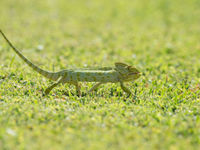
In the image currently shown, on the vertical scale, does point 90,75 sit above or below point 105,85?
above

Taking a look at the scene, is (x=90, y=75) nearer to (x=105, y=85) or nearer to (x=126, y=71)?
(x=126, y=71)

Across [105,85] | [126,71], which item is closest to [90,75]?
[126,71]

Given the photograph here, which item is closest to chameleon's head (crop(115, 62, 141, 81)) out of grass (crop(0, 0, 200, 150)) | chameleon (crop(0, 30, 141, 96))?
chameleon (crop(0, 30, 141, 96))

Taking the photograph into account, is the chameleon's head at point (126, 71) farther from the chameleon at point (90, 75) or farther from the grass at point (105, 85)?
the grass at point (105, 85)

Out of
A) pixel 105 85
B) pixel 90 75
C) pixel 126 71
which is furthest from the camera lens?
pixel 105 85

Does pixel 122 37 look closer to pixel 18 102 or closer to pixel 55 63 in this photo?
pixel 55 63

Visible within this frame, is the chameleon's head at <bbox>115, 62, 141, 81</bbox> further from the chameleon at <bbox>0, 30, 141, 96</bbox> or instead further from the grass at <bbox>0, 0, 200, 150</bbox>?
the grass at <bbox>0, 0, 200, 150</bbox>

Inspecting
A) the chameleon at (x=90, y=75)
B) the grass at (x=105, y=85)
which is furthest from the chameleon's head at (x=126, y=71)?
the grass at (x=105, y=85)


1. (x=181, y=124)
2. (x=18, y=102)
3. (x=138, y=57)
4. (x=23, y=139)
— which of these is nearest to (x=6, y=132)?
(x=23, y=139)

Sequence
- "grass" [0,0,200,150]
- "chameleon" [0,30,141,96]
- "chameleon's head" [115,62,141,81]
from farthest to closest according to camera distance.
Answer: "chameleon's head" [115,62,141,81]
"chameleon" [0,30,141,96]
"grass" [0,0,200,150]
